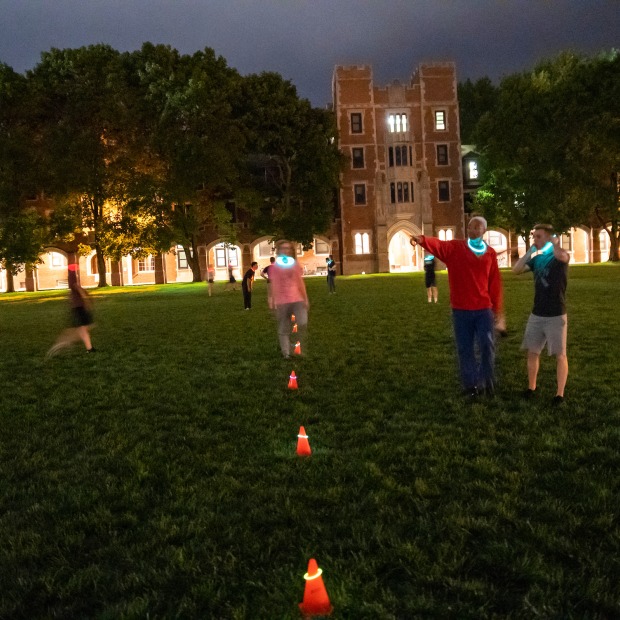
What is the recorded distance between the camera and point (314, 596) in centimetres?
276

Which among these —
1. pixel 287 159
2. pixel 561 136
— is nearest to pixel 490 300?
pixel 561 136

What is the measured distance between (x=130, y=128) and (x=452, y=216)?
100.0ft

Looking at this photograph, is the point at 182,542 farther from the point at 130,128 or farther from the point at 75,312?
the point at 130,128

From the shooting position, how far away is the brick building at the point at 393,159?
183 feet

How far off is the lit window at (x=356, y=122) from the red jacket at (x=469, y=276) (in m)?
51.6

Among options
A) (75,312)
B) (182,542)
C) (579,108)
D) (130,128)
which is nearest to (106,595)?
(182,542)

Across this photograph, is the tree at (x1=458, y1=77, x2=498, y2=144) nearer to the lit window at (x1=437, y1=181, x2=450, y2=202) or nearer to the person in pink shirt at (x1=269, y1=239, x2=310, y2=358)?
the lit window at (x1=437, y1=181, x2=450, y2=202)

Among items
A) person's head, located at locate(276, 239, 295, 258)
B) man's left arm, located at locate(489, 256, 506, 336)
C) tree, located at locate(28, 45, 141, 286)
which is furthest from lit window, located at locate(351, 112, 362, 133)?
man's left arm, located at locate(489, 256, 506, 336)

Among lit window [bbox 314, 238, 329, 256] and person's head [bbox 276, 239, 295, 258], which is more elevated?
lit window [bbox 314, 238, 329, 256]

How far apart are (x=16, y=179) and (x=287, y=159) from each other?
21301 mm

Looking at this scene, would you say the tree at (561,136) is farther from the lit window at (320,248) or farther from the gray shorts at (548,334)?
the gray shorts at (548,334)

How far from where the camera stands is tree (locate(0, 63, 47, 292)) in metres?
40.9

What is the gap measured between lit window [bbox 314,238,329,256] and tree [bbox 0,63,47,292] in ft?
80.7

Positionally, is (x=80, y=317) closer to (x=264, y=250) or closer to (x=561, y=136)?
(x=561, y=136)
